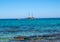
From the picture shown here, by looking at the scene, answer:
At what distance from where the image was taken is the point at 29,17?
50.3 meters

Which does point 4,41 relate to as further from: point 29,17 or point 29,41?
point 29,17

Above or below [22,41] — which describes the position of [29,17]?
below

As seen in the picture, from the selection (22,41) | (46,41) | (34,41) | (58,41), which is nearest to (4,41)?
(22,41)

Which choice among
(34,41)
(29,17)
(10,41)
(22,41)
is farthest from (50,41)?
(29,17)

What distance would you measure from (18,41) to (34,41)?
854 mm

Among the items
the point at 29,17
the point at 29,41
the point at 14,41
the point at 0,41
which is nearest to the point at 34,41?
the point at 29,41

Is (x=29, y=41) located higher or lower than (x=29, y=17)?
higher

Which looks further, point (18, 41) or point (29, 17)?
point (29, 17)

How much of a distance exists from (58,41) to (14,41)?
232cm

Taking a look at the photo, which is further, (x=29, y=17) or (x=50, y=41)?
(x=29, y=17)

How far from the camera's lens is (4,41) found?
10242 millimetres

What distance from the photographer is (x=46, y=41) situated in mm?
9883

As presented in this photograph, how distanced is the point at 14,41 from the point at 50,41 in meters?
1.91

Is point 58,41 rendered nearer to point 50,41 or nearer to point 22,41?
point 50,41
